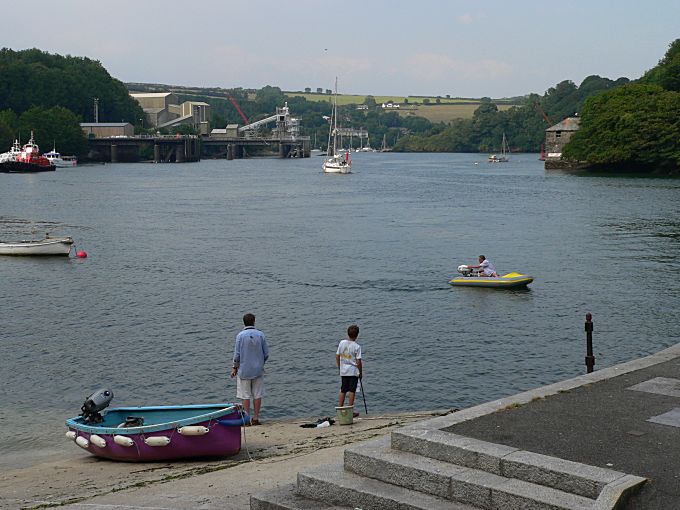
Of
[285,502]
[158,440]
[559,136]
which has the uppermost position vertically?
[559,136]

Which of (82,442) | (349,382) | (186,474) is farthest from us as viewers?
(349,382)

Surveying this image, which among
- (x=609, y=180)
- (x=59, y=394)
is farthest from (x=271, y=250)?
(x=609, y=180)

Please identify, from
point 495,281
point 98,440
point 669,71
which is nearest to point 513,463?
point 98,440

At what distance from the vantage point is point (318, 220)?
254 feet

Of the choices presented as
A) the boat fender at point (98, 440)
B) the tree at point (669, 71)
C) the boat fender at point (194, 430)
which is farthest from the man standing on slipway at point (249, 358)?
the tree at point (669, 71)

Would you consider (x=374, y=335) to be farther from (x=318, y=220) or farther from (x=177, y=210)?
(x=177, y=210)

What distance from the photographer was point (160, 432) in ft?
57.6

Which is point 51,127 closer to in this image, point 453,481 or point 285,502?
point 285,502

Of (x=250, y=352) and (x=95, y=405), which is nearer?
(x=95, y=405)

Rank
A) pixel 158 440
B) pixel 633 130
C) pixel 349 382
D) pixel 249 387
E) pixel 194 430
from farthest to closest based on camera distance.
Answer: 1. pixel 633 130
2. pixel 349 382
3. pixel 249 387
4. pixel 158 440
5. pixel 194 430

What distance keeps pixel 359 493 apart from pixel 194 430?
586 cm

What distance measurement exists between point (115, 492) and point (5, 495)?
2.40 m

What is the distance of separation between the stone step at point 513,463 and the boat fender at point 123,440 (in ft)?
22.0

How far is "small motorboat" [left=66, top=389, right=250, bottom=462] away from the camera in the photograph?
56.8 ft
